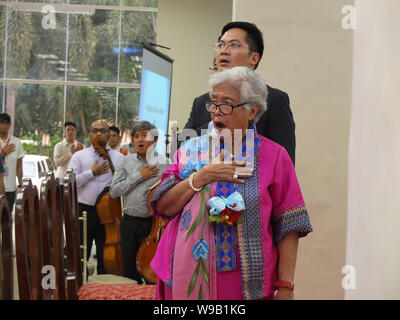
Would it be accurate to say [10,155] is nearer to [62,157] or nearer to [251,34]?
[62,157]

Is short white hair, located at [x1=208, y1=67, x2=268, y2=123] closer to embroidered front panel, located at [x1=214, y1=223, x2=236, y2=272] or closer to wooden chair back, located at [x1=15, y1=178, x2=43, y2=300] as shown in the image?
embroidered front panel, located at [x1=214, y1=223, x2=236, y2=272]

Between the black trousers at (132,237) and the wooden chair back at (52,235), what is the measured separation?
181 cm

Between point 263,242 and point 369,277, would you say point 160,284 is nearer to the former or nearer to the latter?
point 263,242

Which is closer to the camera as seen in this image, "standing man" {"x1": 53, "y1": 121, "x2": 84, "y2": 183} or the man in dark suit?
the man in dark suit

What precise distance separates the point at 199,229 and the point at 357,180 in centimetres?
188

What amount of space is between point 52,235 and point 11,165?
16.1 ft

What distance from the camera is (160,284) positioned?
2111mm

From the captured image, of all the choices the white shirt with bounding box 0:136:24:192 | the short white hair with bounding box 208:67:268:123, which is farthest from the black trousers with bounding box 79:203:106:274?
the short white hair with bounding box 208:67:268:123

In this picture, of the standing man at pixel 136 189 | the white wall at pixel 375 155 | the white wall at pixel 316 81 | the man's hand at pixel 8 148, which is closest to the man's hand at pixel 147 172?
the standing man at pixel 136 189

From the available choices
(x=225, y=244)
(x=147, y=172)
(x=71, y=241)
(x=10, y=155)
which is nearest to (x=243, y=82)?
(x=225, y=244)

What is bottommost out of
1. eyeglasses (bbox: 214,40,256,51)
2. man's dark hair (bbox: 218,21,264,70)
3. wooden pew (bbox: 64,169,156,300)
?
wooden pew (bbox: 64,169,156,300)

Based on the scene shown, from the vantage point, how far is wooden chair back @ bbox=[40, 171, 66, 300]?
2740mm

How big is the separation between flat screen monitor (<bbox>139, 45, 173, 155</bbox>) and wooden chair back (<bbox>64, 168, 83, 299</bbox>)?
330 cm
